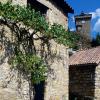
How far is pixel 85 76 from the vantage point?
19797mm

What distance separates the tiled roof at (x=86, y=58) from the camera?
63.2 feet

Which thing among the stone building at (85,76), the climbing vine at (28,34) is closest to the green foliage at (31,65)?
the climbing vine at (28,34)

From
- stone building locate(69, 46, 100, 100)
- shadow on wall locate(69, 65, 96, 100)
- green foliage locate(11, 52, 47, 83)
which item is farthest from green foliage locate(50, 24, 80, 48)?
shadow on wall locate(69, 65, 96, 100)

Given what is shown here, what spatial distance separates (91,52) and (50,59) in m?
6.92

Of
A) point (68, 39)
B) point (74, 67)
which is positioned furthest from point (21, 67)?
point (74, 67)

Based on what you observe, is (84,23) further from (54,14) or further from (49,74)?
(49,74)

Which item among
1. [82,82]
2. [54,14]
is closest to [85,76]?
[82,82]

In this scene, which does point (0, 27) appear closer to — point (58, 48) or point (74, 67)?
point (58, 48)

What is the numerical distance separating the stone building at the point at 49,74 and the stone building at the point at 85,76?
123 inches

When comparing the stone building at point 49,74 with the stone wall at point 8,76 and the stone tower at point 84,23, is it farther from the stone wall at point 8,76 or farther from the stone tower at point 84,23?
the stone tower at point 84,23

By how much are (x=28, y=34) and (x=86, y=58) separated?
767 centimetres

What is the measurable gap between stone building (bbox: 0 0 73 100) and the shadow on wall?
3270 mm

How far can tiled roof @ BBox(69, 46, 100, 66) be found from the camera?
19.3 m

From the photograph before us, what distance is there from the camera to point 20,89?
1305 cm
